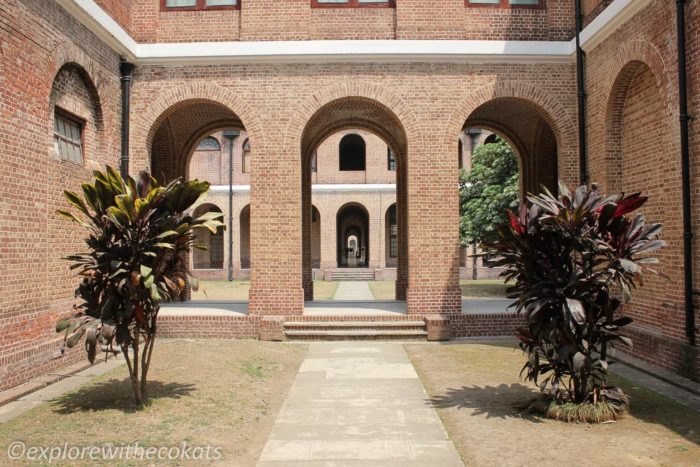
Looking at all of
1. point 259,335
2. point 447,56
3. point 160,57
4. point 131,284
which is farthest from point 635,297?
point 160,57

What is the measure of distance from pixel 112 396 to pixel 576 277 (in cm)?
578

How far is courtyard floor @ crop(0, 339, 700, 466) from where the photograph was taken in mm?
4754

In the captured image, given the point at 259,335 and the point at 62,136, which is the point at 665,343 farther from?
the point at 62,136

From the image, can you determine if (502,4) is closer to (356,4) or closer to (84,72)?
(356,4)

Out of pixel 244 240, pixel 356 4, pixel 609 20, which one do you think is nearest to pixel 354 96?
pixel 356 4

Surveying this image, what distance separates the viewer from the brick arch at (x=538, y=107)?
35.2ft

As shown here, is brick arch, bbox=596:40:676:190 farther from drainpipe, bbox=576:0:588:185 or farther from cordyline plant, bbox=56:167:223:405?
cordyline plant, bbox=56:167:223:405

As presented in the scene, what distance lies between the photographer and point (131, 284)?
18.7ft

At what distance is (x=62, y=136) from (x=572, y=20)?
33.9 feet

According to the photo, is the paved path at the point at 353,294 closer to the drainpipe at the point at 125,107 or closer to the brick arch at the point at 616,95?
the drainpipe at the point at 125,107

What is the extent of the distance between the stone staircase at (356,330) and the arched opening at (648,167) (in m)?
3.98

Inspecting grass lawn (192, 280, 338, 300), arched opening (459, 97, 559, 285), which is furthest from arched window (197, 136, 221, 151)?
arched opening (459, 97, 559, 285)

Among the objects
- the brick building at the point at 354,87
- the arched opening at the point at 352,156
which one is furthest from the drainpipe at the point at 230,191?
the brick building at the point at 354,87

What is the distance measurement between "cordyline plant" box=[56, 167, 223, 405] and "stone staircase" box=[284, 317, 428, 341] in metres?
4.62
